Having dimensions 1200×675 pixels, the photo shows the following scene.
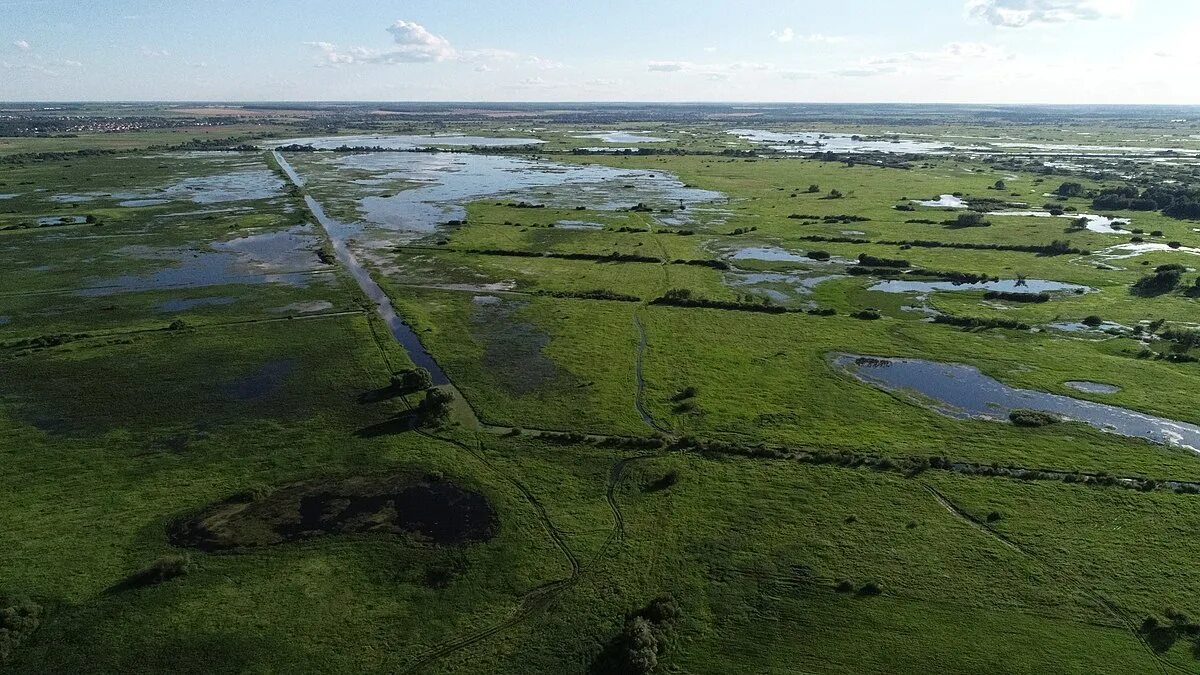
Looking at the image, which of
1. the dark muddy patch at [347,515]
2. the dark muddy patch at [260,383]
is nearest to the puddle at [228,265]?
the dark muddy patch at [260,383]

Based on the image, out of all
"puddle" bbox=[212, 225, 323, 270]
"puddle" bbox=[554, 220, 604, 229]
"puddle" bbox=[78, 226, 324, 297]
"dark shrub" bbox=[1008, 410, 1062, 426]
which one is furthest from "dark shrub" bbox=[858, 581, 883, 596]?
"puddle" bbox=[554, 220, 604, 229]

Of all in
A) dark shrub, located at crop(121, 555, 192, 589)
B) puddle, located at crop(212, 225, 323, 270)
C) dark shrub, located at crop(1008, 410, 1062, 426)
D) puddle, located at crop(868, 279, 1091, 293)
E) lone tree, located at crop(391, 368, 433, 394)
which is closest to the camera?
dark shrub, located at crop(121, 555, 192, 589)

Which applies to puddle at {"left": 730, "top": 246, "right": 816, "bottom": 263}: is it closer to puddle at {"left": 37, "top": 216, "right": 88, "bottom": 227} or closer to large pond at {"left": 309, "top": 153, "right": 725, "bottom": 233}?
large pond at {"left": 309, "top": 153, "right": 725, "bottom": 233}

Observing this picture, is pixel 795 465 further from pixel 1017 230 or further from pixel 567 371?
pixel 1017 230

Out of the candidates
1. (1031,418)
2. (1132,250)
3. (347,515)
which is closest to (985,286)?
(1132,250)

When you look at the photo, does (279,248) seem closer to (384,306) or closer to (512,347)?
(384,306)

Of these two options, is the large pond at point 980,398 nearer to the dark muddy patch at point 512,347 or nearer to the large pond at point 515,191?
the dark muddy patch at point 512,347
